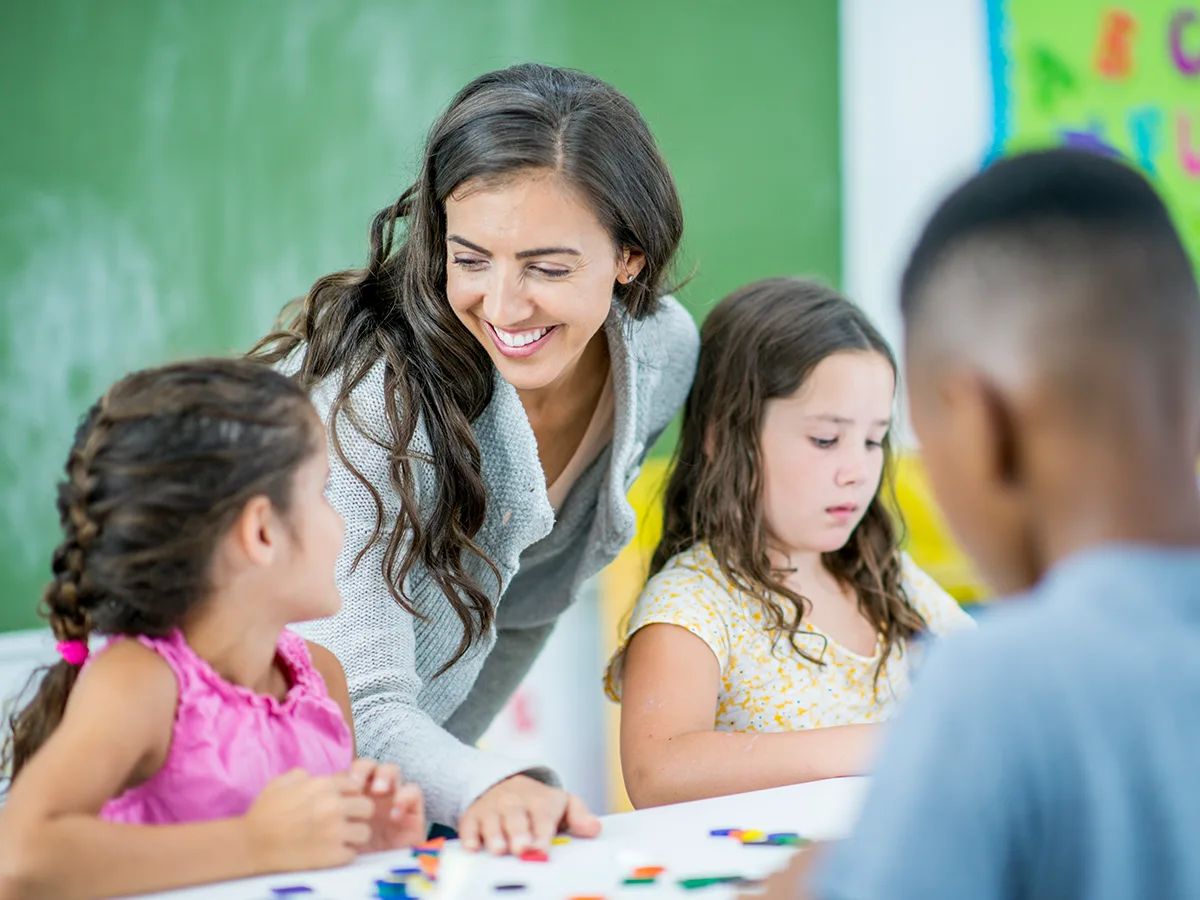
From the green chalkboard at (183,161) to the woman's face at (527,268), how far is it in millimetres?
397

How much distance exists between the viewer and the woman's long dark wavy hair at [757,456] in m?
1.60

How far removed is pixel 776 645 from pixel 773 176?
2.30 metres

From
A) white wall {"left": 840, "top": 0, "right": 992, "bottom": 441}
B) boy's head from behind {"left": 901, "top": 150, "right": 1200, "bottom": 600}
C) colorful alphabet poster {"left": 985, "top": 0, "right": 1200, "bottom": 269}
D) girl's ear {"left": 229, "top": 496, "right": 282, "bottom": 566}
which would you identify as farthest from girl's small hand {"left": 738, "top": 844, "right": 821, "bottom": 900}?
colorful alphabet poster {"left": 985, "top": 0, "right": 1200, "bottom": 269}

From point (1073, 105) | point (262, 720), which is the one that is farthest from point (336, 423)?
point (1073, 105)

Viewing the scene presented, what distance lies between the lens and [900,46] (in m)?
3.80

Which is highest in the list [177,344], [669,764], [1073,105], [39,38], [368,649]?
[1073,105]

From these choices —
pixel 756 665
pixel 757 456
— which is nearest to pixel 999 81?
pixel 757 456

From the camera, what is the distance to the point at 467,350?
4.68 feet

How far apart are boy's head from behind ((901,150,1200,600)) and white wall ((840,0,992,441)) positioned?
321cm

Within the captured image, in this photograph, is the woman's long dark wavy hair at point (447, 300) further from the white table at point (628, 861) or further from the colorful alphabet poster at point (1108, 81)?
the colorful alphabet poster at point (1108, 81)

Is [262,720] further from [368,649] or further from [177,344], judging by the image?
[177,344]

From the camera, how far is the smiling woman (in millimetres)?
1323

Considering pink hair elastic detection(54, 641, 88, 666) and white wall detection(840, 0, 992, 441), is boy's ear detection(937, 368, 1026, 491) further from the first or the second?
white wall detection(840, 0, 992, 441)

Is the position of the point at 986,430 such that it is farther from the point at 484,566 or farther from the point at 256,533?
the point at 484,566
